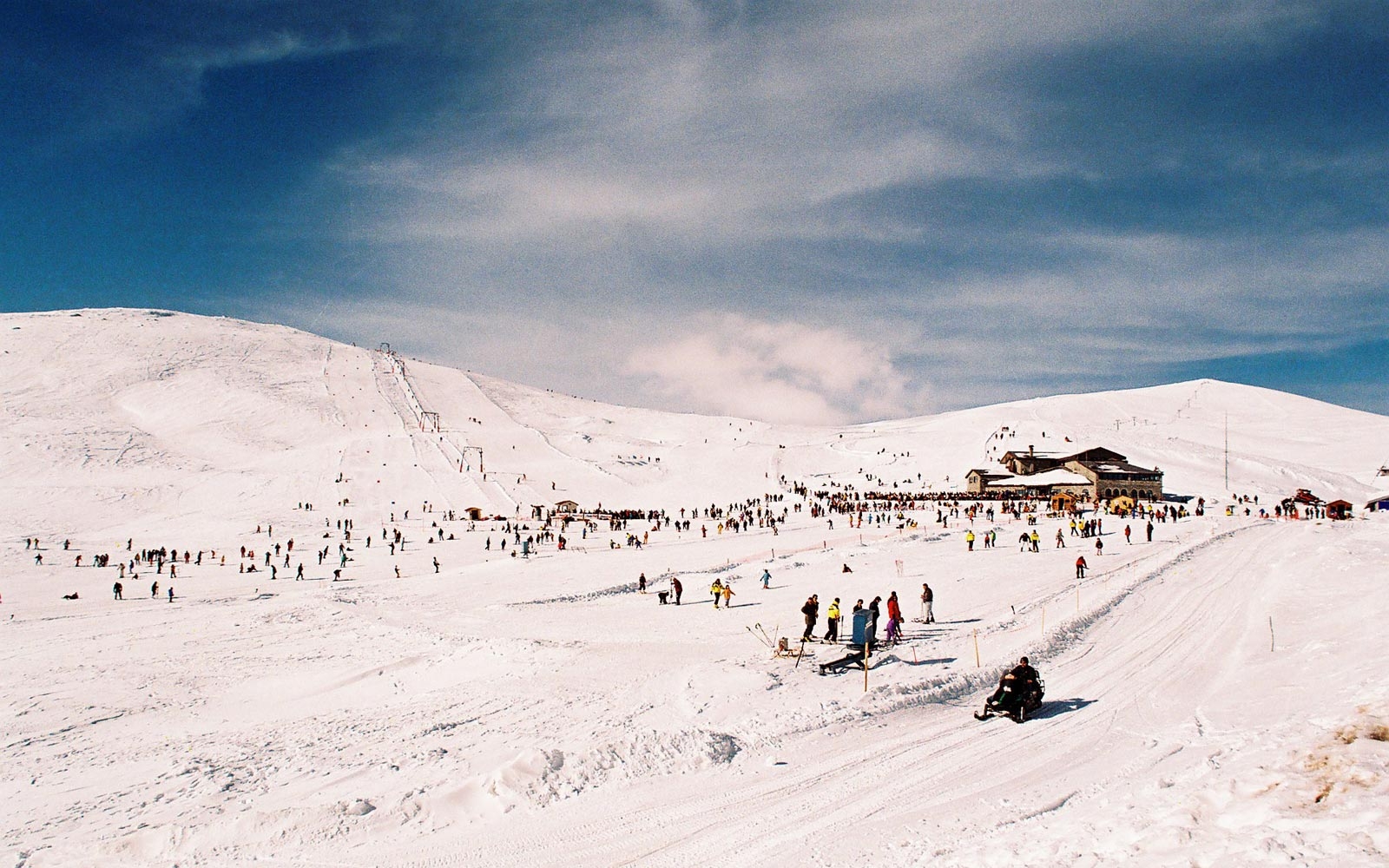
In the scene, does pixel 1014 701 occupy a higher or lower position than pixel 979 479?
lower

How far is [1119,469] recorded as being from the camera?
236ft

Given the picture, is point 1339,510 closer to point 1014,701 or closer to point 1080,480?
point 1080,480

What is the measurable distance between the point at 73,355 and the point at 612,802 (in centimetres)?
14670

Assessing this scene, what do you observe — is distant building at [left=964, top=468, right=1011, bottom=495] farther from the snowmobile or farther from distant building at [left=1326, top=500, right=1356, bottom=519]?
the snowmobile

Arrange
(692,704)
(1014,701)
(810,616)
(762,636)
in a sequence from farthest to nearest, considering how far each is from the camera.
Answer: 1. (762,636)
2. (810,616)
3. (692,704)
4. (1014,701)

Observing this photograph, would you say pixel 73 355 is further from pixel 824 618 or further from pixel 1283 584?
pixel 1283 584

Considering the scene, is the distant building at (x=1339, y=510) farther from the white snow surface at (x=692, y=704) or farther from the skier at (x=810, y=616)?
the skier at (x=810, y=616)

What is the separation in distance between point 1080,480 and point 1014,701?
65.0m

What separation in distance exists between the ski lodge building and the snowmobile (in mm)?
58967

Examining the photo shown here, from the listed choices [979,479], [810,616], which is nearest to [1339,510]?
[979,479]

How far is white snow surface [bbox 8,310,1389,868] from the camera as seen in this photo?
8.65 metres

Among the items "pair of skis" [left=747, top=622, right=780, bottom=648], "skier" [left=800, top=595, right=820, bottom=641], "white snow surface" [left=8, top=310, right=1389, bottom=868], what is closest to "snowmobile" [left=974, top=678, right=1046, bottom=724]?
"white snow surface" [left=8, top=310, right=1389, bottom=868]

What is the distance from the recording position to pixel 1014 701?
12.9m

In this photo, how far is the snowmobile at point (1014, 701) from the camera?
1291 centimetres
